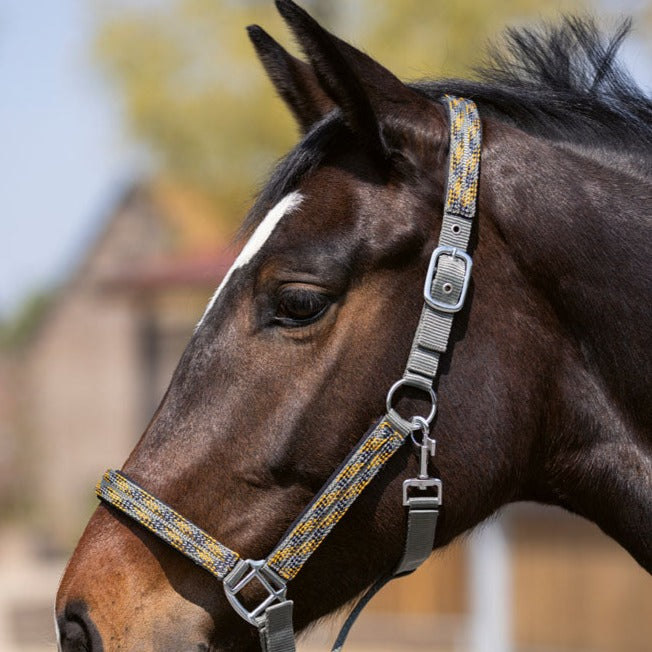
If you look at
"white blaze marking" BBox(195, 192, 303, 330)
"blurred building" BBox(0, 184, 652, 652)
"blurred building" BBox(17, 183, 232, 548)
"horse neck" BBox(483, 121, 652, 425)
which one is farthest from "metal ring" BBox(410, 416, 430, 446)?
"blurred building" BBox(17, 183, 232, 548)

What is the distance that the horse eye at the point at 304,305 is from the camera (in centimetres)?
254

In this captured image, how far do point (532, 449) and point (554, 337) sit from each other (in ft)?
0.91

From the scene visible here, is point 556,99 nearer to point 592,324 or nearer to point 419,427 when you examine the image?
point 592,324

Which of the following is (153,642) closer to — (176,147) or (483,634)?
(483,634)

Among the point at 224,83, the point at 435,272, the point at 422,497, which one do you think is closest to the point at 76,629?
the point at 422,497

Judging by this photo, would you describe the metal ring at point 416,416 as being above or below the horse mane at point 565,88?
below

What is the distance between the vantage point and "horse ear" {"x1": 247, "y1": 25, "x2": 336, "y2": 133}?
9.49 feet

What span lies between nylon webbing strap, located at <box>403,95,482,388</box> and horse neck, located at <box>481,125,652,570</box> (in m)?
0.07

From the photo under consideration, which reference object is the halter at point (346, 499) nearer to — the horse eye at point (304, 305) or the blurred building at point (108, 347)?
the horse eye at point (304, 305)

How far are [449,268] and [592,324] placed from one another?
38cm

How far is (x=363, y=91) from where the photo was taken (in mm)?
2598

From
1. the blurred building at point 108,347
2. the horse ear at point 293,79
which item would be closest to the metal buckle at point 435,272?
the horse ear at point 293,79

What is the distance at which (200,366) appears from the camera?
8.54 ft

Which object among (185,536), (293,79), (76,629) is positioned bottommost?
(76,629)
